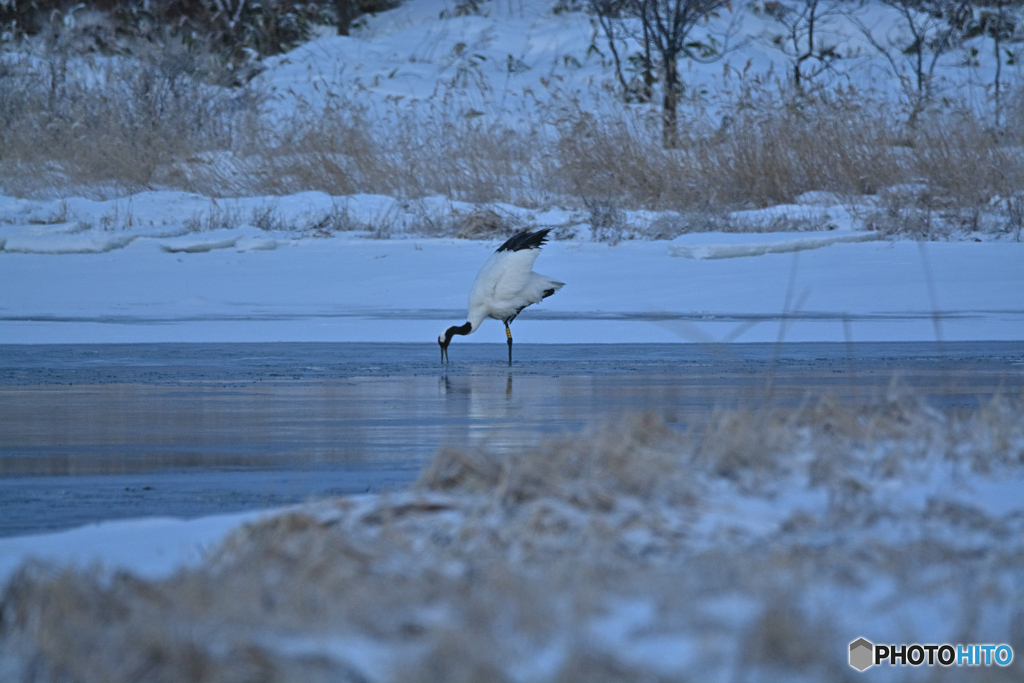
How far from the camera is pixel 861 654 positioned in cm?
229

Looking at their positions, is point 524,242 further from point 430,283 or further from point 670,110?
point 670,110

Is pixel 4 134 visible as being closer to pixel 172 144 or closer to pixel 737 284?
pixel 172 144

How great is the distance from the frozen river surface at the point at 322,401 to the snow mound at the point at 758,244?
360 centimetres

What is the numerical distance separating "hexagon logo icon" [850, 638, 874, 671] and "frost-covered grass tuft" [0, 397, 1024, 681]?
0.02 metres

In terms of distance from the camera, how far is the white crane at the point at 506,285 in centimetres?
977

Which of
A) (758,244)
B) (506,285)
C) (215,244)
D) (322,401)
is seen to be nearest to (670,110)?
(758,244)

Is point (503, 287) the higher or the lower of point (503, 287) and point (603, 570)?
the lower

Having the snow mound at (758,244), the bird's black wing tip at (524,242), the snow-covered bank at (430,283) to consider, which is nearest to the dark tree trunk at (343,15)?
the snow-covered bank at (430,283)

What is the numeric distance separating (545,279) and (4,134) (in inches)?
416

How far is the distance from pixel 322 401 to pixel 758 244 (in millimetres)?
7321

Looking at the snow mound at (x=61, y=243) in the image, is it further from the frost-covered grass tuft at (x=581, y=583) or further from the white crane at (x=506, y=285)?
the frost-covered grass tuft at (x=581, y=583)

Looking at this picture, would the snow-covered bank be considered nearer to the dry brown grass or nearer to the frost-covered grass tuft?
the dry brown grass

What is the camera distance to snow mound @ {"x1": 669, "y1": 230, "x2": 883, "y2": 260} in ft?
43.7

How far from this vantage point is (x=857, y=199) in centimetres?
1557
